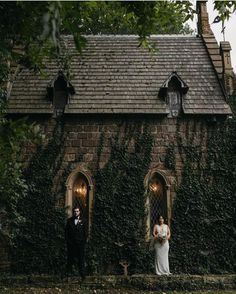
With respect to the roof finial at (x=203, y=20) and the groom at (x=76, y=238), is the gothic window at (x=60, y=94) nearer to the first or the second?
the groom at (x=76, y=238)

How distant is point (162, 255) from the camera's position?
11.1m

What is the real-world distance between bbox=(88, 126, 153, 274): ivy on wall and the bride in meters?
0.88

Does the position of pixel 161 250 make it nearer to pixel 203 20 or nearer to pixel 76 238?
pixel 76 238

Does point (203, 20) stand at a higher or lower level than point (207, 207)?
higher

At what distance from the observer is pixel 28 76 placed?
14.3m

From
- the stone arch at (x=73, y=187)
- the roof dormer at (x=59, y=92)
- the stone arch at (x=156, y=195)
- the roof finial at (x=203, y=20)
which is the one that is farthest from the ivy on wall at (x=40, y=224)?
the roof finial at (x=203, y=20)

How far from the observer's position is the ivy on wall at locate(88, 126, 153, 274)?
1195 centimetres

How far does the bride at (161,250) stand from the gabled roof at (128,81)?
13.6 ft

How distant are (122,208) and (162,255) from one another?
6.77 feet

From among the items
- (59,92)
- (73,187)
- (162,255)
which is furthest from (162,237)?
(59,92)

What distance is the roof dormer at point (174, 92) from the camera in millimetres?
13172

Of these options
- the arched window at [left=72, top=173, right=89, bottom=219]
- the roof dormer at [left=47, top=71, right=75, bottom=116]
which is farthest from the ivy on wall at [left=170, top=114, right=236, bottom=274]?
the roof dormer at [left=47, top=71, right=75, bottom=116]

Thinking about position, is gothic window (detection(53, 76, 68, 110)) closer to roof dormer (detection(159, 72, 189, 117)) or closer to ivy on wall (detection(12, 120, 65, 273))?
ivy on wall (detection(12, 120, 65, 273))

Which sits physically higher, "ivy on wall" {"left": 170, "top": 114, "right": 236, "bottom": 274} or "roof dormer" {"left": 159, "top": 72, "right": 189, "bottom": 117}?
"roof dormer" {"left": 159, "top": 72, "right": 189, "bottom": 117}
